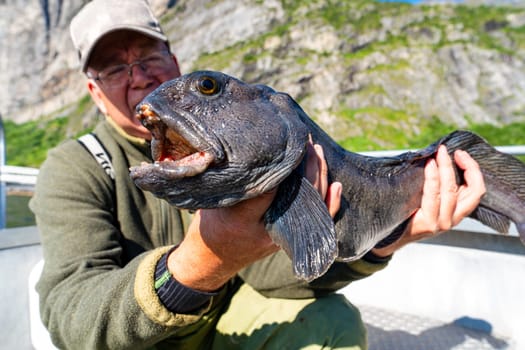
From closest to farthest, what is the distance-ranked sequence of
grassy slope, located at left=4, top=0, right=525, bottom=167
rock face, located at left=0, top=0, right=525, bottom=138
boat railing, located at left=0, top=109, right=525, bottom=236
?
boat railing, located at left=0, top=109, right=525, bottom=236, grassy slope, located at left=4, top=0, right=525, bottom=167, rock face, located at left=0, top=0, right=525, bottom=138

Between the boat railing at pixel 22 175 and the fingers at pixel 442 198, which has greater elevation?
the fingers at pixel 442 198

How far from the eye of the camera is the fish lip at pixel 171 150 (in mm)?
1336

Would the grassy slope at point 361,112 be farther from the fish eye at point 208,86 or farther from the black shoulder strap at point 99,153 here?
the fish eye at point 208,86

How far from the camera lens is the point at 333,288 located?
2596 mm

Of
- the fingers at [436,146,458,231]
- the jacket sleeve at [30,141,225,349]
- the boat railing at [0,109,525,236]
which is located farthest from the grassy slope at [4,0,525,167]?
the jacket sleeve at [30,141,225,349]

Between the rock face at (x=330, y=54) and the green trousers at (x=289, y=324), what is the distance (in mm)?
35678

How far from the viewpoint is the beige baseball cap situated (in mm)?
2588

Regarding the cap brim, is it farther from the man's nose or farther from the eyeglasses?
the man's nose

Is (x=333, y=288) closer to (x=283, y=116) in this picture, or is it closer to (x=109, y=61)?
(x=283, y=116)

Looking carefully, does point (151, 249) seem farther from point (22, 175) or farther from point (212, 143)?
point (22, 175)

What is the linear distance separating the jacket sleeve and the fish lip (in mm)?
566

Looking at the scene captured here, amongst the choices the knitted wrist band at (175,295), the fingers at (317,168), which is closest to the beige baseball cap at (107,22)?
the fingers at (317,168)

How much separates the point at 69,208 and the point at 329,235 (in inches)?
54.8

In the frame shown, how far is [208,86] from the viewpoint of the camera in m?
1.48
